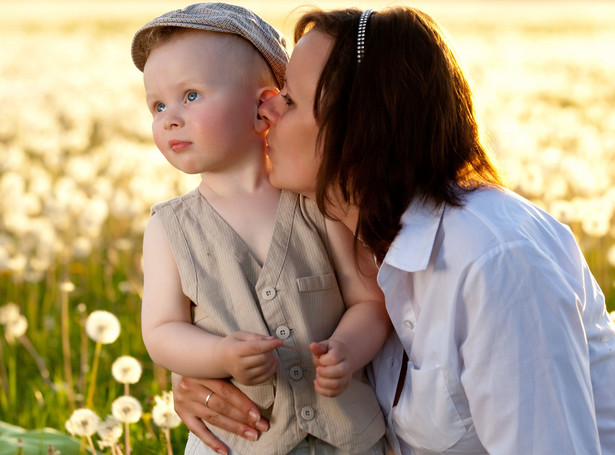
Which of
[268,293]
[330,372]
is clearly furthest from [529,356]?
[268,293]

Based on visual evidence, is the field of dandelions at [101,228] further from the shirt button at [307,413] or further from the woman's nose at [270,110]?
the shirt button at [307,413]

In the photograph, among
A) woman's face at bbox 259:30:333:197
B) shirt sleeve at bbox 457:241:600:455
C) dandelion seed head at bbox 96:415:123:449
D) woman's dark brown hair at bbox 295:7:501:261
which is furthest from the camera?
dandelion seed head at bbox 96:415:123:449

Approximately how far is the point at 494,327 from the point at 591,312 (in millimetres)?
384

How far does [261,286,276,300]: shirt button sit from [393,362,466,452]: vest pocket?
397 mm

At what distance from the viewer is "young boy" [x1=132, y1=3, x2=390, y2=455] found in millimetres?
2570

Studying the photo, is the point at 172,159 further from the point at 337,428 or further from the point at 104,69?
the point at 104,69

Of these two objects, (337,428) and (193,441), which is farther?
(193,441)

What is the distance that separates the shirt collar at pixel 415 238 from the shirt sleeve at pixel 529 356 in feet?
0.55

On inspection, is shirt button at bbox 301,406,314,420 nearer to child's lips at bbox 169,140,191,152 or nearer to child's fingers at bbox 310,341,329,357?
child's fingers at bbox 310,341,329,357

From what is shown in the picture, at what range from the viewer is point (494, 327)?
2.27 meters

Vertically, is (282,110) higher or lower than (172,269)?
higher

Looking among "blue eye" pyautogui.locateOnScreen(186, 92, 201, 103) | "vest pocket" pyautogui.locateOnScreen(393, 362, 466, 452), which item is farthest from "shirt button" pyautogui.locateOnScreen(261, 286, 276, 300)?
"blue eye" pyautogui.locateOnScreen(186, 92, 201, 103)

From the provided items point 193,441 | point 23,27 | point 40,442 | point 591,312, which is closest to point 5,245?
point 40,442

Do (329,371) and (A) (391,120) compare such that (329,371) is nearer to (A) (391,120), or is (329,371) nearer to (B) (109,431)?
(A) (391,120)
